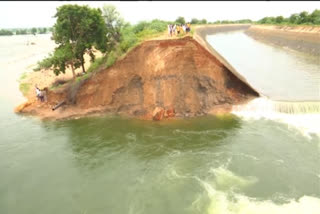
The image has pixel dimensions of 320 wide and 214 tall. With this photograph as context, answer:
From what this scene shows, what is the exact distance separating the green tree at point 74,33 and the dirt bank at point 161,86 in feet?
11.7

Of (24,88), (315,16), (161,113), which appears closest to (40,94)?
(24,88)

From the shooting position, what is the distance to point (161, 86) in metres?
20.5

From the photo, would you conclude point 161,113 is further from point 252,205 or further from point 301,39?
point 301,39

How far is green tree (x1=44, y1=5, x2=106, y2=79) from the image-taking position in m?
22.7

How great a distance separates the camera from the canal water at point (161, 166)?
11695mm

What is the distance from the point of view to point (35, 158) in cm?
1577

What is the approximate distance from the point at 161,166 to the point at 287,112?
1143cm

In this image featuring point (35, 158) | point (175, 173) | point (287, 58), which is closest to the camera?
point (175, 173)

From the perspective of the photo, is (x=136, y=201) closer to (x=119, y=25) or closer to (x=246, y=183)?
(x=246, y=183)

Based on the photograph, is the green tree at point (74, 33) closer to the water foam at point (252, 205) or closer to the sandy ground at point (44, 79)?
the sandy ground at point (44, 79)

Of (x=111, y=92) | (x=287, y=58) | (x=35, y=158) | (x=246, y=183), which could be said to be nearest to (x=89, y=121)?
(x=111, y=92)

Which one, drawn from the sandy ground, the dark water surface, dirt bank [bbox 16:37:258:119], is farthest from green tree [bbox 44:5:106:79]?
the dark water surface

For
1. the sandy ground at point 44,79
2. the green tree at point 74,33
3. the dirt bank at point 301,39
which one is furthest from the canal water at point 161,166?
the dirt bank at point 301,39

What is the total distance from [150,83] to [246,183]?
1143 centimetres
